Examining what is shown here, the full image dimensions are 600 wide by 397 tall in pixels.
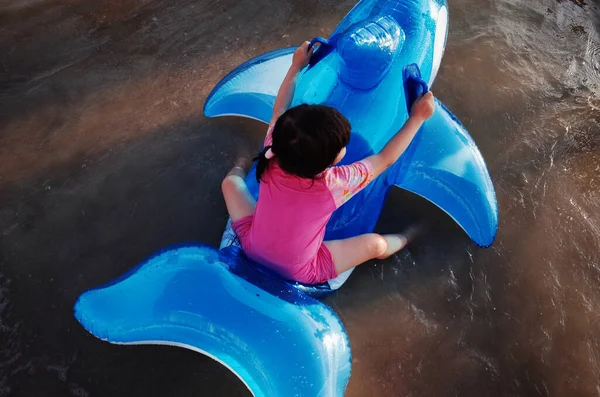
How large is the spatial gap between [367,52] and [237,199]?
667 millimetres

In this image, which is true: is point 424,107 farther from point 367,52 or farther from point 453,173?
point 453,173

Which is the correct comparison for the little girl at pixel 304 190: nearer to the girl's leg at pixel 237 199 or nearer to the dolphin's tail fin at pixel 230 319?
the girl's leg at pixel 237 199

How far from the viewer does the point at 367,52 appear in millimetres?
1707

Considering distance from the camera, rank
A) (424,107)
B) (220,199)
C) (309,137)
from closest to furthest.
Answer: (309,137)
(424,107)
(220,199)

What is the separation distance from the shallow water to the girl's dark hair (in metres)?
0.82

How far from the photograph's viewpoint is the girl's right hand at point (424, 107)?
1.54 metres

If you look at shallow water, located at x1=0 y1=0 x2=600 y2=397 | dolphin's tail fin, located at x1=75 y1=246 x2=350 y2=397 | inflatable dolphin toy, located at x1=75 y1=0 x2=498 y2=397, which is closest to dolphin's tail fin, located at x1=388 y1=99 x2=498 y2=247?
inflatable dolphin toy, located at x1=75 y1=0 x2=498 y2=397

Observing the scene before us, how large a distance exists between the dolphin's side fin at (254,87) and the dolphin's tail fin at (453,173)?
0.62m

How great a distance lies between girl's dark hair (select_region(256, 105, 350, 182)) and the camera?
1.18 m

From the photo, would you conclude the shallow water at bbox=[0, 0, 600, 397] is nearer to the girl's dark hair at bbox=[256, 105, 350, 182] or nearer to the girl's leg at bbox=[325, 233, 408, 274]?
the girl's leg at bbox=[325, 233, 408, 274]

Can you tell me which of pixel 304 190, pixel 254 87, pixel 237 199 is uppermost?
pixel 304 190

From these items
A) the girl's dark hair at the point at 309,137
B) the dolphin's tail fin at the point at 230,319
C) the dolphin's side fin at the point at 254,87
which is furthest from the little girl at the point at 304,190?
the dolphin's side fin at the point at 254,87

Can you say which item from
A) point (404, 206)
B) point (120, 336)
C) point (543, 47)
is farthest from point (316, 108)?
point (543, 47)

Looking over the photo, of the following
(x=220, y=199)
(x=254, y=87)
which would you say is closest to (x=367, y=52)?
(x=254, y=87)
